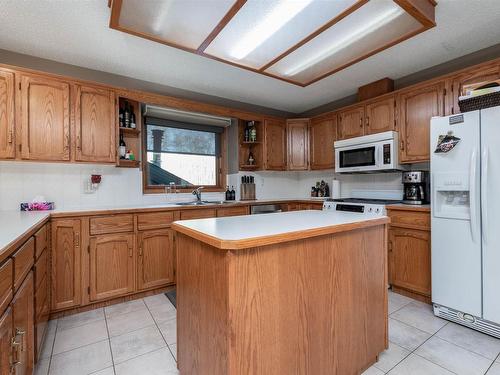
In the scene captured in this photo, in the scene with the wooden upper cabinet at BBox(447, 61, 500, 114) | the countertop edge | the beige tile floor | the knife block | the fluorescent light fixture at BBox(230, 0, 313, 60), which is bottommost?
the beige tile floor

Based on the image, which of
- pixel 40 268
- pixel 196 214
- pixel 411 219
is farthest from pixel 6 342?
pixel 411 219

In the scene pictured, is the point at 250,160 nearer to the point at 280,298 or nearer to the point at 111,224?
the point at 111,224

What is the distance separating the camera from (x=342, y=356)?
1.41m

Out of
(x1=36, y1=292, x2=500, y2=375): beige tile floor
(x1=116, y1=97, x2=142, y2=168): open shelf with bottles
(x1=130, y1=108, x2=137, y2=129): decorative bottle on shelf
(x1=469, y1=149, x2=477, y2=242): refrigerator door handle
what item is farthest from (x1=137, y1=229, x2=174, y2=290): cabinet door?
(x1=469, y1=149, x2=477, y2=242): refrigerator door handle

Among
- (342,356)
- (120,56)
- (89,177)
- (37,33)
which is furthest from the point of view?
(89,177)

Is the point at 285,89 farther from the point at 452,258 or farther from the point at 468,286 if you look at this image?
the point at 468,286

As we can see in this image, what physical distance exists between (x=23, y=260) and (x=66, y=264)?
114 cm

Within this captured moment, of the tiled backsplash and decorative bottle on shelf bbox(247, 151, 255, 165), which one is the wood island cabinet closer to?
the tiled backsplash

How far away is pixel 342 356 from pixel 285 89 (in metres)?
3.07

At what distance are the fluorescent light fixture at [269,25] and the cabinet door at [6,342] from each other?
2.04m

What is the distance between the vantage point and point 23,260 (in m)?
1.30

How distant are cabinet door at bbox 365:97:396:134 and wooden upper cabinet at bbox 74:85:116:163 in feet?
9.79

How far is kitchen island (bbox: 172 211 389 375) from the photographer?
106 centimetres

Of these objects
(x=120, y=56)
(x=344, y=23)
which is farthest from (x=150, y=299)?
(x=344, y=23)
